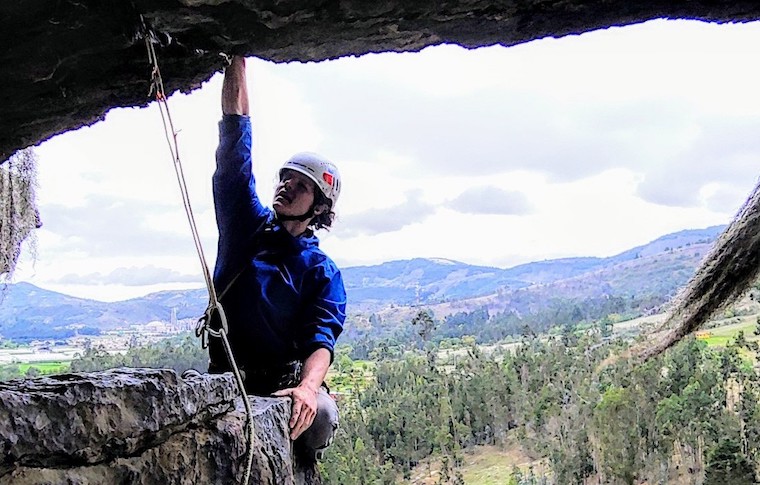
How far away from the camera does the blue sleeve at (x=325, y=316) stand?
238 centimetres

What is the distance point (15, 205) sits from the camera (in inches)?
207

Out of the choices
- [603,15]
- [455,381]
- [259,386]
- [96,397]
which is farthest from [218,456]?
[455,381]

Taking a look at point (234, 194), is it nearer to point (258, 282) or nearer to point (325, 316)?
point (258, 282)

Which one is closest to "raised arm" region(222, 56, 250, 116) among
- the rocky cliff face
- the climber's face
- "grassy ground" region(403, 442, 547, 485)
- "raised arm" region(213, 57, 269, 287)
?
"raised arm" region(213, 57, 269, 287)

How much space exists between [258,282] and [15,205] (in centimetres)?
372

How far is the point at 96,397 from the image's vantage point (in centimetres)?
129

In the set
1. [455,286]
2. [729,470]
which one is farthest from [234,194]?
[455,286]

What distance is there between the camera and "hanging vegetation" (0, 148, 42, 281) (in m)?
5.07

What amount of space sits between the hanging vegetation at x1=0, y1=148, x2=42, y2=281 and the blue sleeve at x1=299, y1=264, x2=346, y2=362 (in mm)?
3490

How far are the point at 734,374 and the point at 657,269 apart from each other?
9.62m

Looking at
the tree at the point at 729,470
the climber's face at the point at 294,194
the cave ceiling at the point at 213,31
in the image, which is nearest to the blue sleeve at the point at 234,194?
the climber's face at the point at 294,194

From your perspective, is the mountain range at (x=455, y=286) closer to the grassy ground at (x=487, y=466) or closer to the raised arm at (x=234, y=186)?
the grassy ground at (x=487, y=466)

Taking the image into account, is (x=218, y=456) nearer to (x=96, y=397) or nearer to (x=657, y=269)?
(x=96, y=397)

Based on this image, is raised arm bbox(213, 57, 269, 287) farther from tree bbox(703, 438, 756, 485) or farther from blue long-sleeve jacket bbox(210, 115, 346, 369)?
tree bbox(703, 438, 756, 485)
